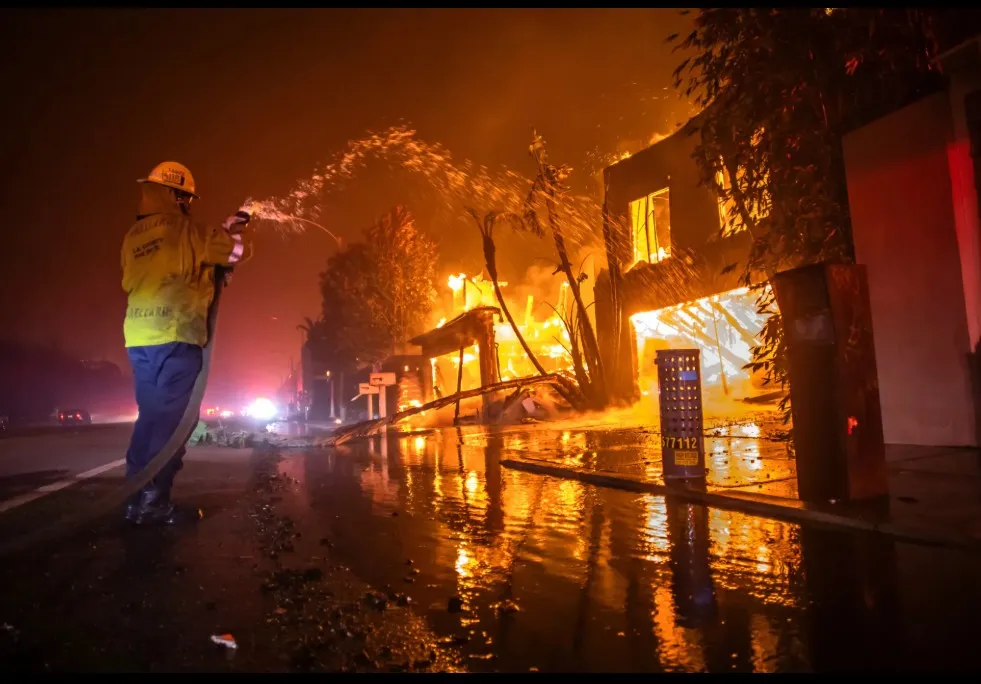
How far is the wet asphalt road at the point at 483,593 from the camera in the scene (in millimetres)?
2451

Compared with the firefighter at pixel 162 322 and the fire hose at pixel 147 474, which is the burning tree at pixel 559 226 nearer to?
the fire hose at pixel 147 474

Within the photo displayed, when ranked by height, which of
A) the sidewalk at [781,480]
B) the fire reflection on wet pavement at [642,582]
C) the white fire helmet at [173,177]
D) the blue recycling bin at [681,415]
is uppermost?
the white fire helmet at [173,177]

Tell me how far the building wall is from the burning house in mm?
9471

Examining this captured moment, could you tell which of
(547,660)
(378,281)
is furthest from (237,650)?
(378,281)

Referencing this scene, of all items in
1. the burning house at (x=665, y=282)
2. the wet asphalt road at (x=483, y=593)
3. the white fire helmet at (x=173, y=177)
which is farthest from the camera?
the burning house at (x=665, y=282)

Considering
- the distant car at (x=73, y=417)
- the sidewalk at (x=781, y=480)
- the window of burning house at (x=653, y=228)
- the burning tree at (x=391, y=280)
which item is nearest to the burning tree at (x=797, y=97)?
the sidewalk at (x=781, y=480)

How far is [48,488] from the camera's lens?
646 cm

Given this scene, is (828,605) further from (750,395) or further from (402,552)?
(750,395)

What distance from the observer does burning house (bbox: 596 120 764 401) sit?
18406mm

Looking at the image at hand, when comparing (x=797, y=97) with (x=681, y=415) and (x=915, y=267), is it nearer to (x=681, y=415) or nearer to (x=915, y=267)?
(x=915, y=267)

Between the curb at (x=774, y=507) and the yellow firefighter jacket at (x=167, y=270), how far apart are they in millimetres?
4190

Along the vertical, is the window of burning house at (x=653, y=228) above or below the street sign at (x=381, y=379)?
above

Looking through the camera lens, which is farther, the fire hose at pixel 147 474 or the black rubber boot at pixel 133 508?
the black rubber boot at pixel 133 508

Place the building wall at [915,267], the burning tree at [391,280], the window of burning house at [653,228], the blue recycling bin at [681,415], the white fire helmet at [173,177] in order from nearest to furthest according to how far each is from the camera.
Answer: the white fire helmet at [173,177] → the blue recycling bin at [681,415] → the building wall at [915,267] → the window of burning house at [653,228] → the burning tree at [391,280]
